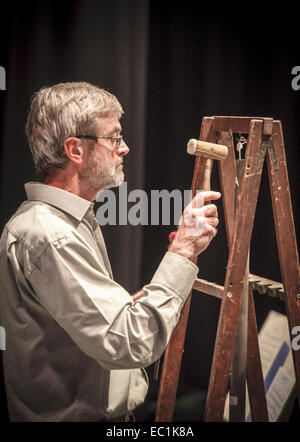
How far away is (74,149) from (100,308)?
1.70 ft

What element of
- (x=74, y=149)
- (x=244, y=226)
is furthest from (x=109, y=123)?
(x=244, y=226)

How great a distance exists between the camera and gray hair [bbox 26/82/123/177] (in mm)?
1435

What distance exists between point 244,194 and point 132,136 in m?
1.11

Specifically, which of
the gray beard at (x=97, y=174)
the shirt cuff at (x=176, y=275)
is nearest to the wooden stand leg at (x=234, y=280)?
the shirt cuff at (x=176, y=275)

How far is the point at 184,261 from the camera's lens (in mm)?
1313

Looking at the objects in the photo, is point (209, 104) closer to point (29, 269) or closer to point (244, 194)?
point (244, 194)

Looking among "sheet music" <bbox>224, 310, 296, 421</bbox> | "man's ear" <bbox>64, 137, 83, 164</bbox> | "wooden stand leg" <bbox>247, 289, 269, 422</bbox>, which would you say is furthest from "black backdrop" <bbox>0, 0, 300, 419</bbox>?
"man's ear" <bbox>64, 137, 83, 164</bbox>

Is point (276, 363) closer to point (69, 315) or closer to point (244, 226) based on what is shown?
point (244, 226)

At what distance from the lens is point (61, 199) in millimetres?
1380

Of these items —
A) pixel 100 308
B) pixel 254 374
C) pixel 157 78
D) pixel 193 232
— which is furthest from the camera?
pixel 157 78

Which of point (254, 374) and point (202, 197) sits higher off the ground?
point (202, 197)

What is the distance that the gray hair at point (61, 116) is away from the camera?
1.43m

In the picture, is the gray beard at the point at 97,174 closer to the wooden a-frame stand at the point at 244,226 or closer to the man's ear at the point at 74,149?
the man's ear at the point at 74,149

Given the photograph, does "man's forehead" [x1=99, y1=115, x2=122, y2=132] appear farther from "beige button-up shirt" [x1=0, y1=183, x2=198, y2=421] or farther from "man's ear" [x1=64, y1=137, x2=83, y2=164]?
"beige button-up shirt" [x1=0, y1=183, x2=198, y2=421]
